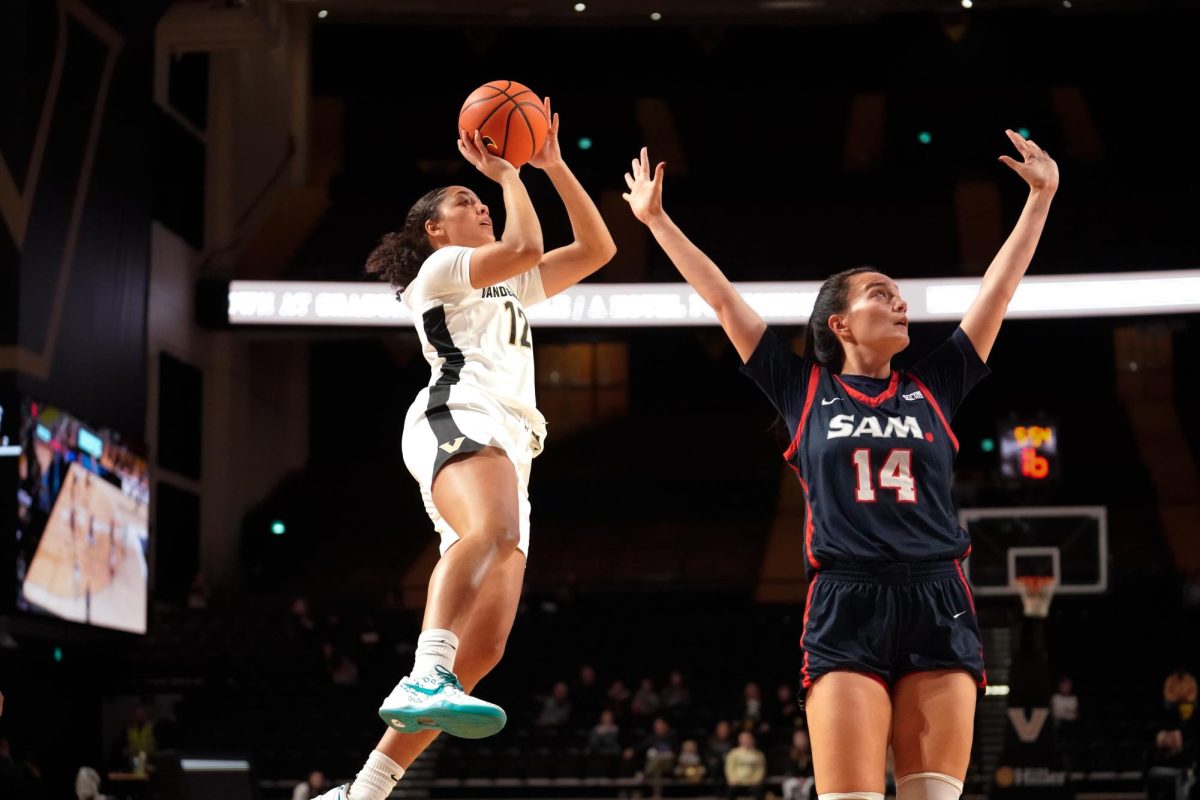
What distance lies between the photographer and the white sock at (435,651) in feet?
15.1

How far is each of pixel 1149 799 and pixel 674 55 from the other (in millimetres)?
18922

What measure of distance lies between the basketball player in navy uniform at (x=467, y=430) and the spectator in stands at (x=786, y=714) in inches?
567

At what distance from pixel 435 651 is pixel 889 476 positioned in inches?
55.6

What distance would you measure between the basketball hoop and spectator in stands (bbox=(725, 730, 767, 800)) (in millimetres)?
3520

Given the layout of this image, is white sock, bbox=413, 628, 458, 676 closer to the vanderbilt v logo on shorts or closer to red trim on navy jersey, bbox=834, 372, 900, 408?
the vanderbilt v logo on shorts

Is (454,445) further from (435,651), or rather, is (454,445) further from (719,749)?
(719,749)

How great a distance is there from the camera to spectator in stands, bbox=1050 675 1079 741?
18.7 metres

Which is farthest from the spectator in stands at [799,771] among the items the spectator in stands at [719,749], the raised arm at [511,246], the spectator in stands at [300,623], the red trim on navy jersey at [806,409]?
the red trim on navy jersey at [806,409]

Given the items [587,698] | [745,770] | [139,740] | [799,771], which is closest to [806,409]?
[799,771]

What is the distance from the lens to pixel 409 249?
18.4ft

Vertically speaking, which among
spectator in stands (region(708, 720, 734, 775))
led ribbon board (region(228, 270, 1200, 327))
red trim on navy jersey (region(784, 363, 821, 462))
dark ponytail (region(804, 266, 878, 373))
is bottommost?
spectator in stands (region(708, 720, 734, 775))

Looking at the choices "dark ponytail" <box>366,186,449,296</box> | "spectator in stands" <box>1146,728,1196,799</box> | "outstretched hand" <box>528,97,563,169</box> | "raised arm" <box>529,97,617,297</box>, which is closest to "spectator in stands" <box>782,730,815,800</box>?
"spectator in stands" <box>1146,728,1196,799</box>

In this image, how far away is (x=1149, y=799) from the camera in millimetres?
16688

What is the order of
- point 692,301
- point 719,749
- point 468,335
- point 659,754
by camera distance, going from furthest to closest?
1. point 692,301
2. point 719,749
3. point 659,754
4. point 468,335
